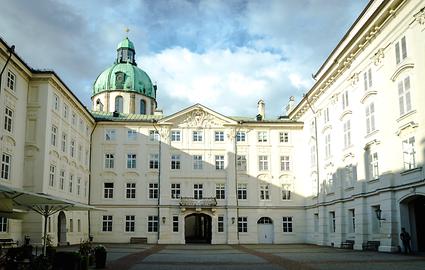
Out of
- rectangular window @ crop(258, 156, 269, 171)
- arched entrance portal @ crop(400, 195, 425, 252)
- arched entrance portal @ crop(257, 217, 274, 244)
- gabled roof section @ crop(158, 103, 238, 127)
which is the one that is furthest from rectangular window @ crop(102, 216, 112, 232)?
arched entrance portal @ crop(400, 195, 425, 252)

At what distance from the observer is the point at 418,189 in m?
27.4

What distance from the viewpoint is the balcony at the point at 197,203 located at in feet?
163

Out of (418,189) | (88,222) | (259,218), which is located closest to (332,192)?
(259,218)

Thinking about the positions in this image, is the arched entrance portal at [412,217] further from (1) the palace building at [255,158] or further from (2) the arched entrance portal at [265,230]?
(2) the arched entrance portal at [265,230]

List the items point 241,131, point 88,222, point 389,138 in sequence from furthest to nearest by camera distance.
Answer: point 241,131, point 88,222, point 389,138

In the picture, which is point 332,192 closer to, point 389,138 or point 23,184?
point 389,138

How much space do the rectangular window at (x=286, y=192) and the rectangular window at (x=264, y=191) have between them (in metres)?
1.57

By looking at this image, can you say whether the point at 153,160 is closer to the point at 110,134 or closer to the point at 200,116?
the point at 110,134

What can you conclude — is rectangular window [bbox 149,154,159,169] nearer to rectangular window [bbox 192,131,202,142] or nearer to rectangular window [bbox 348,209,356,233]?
rectangular window [bbox 192,131,202,142]

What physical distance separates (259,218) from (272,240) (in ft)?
8.38

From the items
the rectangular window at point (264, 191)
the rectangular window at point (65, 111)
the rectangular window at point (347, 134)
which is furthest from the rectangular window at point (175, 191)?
the rectangular window at point (347, 134)

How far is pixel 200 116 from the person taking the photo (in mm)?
52281

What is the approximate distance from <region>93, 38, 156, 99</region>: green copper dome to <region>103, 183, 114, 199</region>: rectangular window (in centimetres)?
2057

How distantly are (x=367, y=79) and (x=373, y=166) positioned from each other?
609cm
